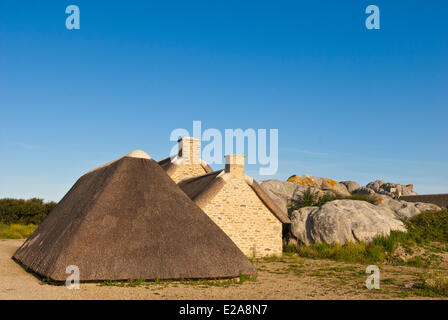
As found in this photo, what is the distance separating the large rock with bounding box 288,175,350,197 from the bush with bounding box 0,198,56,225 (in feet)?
67.2

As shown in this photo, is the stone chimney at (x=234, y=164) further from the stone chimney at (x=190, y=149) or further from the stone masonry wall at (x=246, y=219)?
the stone chimney at (x=190, y=149)

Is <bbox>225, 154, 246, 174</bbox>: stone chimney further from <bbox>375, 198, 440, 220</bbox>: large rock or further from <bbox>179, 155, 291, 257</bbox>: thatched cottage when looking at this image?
<bbox>375, 198, 440, 220</bbox>: large rock

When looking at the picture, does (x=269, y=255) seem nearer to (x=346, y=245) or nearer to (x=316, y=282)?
(x=346, y=245)

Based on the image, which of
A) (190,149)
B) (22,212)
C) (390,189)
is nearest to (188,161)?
(190,149)

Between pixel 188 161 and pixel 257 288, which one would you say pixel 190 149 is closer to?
pixel 188 161

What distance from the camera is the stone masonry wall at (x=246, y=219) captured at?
17.6m

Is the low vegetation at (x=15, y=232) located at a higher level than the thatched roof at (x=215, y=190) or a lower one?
lower

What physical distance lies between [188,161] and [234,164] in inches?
240

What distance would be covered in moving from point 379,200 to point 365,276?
13.3 metres

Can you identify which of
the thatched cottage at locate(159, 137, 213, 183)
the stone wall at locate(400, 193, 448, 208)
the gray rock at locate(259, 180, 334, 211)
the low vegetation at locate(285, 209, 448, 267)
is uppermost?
the thatched cottage at locate(159, 137, 213, 183)

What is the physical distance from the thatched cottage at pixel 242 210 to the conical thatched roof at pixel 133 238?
19.0 feet

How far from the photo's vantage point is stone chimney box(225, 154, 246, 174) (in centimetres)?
1825

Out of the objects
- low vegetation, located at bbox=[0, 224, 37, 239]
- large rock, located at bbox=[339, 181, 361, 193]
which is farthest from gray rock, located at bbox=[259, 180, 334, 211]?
large rock, located at bbox=[339, 181, 361, 193]

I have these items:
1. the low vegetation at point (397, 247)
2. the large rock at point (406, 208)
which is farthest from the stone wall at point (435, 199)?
the low vegetation at point (397, 247)
